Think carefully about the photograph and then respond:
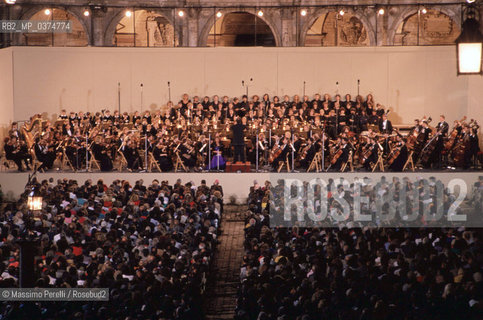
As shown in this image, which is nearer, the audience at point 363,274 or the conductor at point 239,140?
the audience at point 363,274

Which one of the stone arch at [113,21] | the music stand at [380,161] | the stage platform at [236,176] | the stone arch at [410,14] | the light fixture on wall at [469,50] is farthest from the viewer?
the stone arch at [113,21]

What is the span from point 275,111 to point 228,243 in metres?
8.66

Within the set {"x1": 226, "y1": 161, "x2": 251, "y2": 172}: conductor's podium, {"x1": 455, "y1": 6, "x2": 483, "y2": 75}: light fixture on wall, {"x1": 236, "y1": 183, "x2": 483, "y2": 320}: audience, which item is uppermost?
{"x1": 455, "y1": 6, "x2": 483, "y2": 75}: light fixture on wall

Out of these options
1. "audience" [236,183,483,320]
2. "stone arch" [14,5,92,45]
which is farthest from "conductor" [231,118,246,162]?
"stone arch" [14,5,92,45]

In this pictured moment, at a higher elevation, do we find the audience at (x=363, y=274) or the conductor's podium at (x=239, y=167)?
the conductor's podium at (x=239, y=167)

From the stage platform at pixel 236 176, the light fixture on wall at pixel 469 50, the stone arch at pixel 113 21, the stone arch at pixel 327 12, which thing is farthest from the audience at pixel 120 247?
the stone arch at pixel 327 12

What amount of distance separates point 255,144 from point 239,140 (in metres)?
0.61

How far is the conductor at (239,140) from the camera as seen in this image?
85.8ft

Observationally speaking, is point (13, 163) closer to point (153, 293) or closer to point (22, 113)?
point (22, 113)

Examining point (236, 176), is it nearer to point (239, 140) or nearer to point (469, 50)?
point (239, 140)

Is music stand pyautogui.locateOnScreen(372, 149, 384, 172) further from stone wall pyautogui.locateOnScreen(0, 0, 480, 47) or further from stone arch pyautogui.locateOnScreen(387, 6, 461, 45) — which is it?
stone arch pyautogui.locateOnScreen(387, 6, 461, 45)

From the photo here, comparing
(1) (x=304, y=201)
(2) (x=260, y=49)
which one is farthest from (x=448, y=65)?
(1) (x=304, y=201)

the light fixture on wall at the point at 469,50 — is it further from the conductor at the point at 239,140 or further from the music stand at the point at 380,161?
the conductor at the point at 239,140

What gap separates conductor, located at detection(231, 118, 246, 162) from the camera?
26156mm
